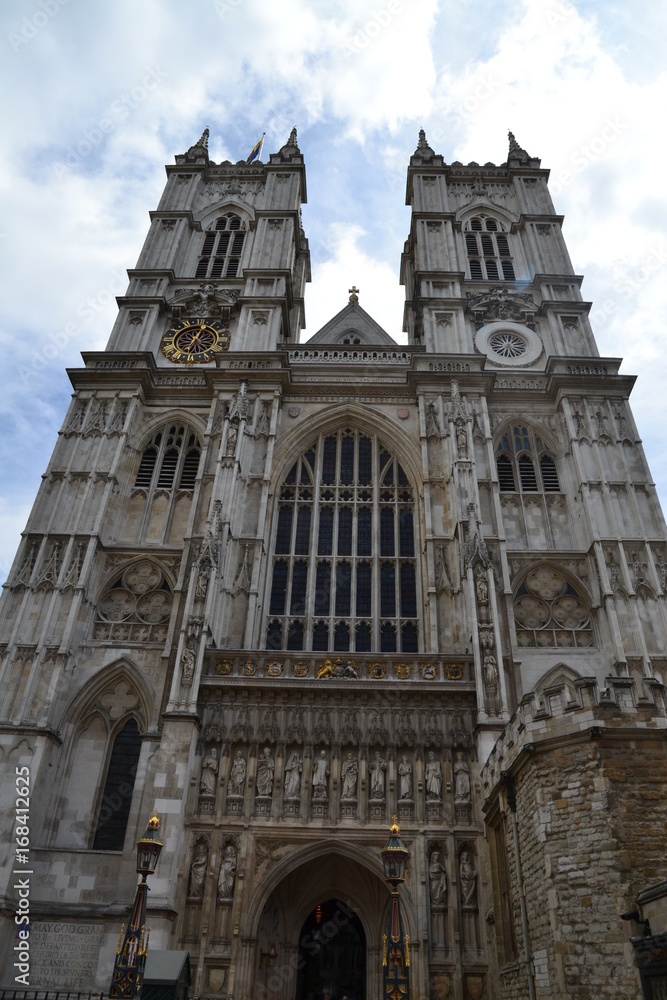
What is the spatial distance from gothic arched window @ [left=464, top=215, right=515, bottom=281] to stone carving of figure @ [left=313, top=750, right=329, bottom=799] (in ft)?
65.6

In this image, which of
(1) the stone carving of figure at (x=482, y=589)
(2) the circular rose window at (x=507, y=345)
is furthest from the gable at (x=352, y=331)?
(1) the stone carving of figure at (x=482, y=589)

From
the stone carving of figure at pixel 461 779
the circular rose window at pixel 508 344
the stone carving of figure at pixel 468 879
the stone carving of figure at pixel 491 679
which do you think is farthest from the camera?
the circular rose window at pixel 508 344

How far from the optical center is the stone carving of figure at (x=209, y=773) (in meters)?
16.3

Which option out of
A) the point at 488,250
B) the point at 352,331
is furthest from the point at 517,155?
the point at 352,331

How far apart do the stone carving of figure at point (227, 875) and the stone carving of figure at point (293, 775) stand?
1586mm

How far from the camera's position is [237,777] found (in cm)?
1641

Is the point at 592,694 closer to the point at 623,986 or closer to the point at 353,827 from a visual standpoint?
the point at 623,986

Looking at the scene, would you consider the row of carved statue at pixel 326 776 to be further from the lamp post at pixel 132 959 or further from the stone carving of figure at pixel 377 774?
the lamp post at pixel 132 959

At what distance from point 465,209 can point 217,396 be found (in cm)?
1528

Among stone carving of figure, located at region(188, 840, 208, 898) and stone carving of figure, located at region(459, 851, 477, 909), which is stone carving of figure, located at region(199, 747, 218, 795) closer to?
stone carving of figure, located at region(188, 840, 208, 898)

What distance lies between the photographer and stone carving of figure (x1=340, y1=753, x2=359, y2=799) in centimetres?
1619

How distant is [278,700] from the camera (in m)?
17.3

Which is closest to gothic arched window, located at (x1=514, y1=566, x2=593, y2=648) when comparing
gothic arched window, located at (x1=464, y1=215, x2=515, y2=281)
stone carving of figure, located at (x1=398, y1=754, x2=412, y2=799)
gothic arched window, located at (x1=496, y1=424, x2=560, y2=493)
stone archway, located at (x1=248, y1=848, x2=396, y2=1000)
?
gothic arched window, located at (x1=496, y1=424, x2=560, y2=493)

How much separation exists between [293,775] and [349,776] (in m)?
1.22
